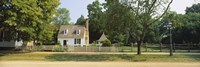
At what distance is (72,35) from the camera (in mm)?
67000

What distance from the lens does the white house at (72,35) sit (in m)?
66.3

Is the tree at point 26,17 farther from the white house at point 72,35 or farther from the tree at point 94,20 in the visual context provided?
the tree at point 94,20

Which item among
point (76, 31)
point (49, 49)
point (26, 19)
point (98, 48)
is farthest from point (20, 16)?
point (76, 31)

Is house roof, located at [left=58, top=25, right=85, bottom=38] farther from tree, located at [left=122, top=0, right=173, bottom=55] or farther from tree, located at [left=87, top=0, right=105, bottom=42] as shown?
tree, located at [left=122, top=0, right=173, bottom=55]

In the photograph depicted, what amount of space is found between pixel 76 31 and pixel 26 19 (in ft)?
95.8

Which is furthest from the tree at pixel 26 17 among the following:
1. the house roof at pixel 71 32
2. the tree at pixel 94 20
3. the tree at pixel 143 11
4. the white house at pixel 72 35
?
the tree at pixel 94 20

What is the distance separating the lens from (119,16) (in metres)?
36.3

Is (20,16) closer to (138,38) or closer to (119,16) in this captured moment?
(119,16)

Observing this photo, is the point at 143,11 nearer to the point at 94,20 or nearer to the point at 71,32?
the point at 71,32

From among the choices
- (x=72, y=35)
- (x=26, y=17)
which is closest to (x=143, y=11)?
(x=26, y=17)

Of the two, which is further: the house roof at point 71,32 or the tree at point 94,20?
the tree at point 94,20

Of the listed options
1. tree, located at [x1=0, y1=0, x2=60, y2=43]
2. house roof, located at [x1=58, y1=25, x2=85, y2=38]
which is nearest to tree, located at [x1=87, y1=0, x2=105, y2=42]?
house roof, located at [x1=58, y1=25, x2=85, y2=38]

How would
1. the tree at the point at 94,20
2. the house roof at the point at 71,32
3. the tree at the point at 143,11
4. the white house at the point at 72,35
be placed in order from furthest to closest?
the tree at the point at 94,20, the house roof at the point at 71,32, the white house at the point at 72,35, the tree at the point at 143,11

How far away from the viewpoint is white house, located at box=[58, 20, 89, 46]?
66.3 m
